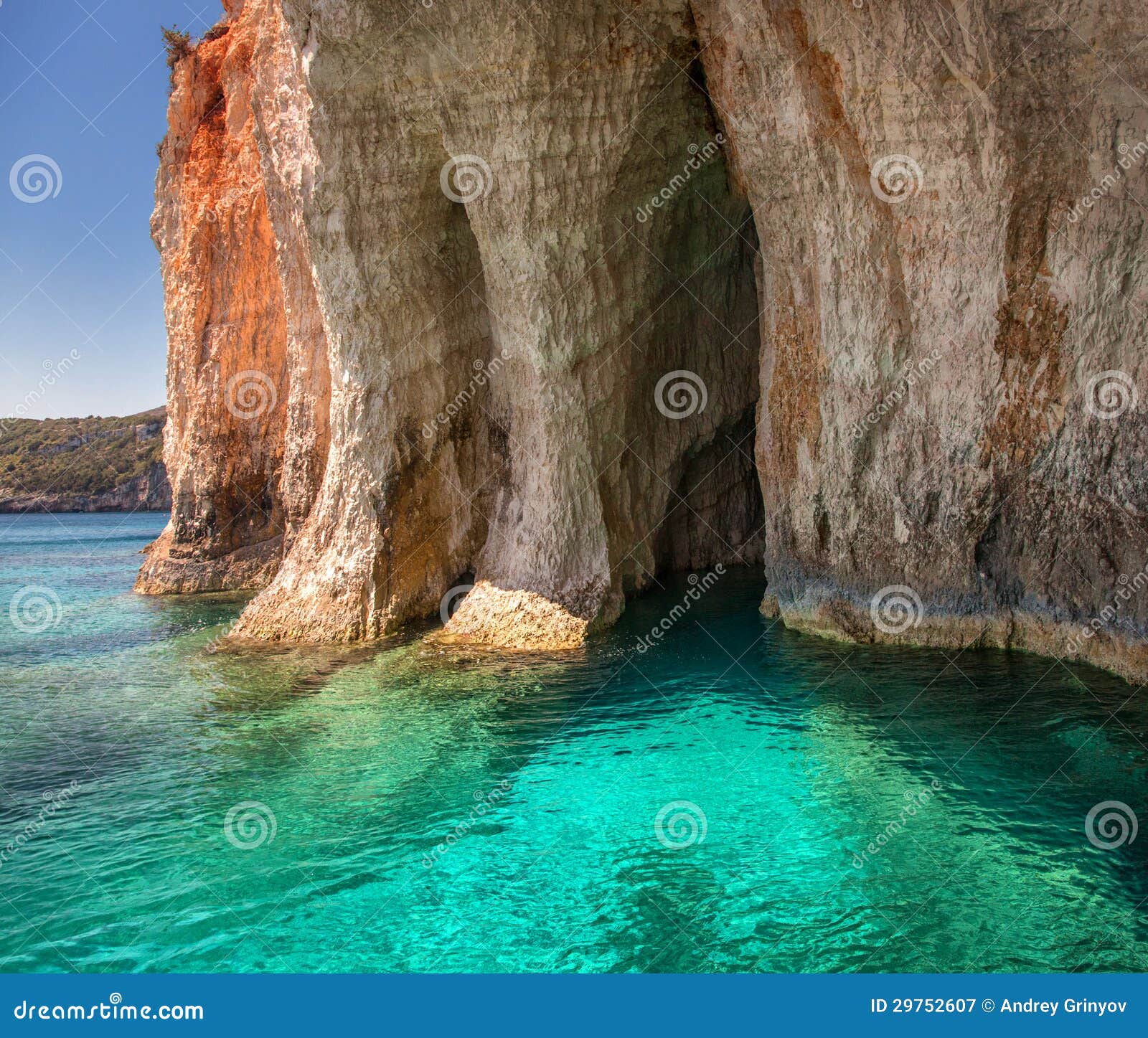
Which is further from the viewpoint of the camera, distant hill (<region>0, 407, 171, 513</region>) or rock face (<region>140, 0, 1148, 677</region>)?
distant hill (<region>0, 407, 171, 513</region>)

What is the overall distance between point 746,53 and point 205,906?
1146 cm

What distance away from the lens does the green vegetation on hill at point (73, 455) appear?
70.8 meters

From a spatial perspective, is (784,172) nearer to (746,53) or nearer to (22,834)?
(746,53)

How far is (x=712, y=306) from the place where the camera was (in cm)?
1684

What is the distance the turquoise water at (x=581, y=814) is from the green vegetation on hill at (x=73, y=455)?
60919mm

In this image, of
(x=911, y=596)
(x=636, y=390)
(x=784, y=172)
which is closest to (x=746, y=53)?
(x=784, y=172)

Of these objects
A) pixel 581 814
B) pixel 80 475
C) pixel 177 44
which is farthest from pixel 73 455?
pixel 581 814

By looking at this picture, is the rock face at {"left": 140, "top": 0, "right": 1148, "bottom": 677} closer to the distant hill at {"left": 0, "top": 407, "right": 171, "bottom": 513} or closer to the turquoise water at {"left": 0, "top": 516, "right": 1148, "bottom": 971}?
the turquoise water at {"left": 0, "top": 516, "right": 1148, "bottom": 971}

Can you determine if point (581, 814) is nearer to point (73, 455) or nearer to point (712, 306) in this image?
point (712, 306)

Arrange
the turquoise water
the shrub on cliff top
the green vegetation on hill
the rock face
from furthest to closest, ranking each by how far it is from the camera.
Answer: the green vegetation on hill < the shrub on cliff top < the rock face < the turquoise water

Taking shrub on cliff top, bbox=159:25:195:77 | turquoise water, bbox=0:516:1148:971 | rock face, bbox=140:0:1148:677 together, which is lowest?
turquoise water, bbox=0:516:1148:971

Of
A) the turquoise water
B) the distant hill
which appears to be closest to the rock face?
the turquoise water

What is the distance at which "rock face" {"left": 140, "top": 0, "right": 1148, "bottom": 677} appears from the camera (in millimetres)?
10109

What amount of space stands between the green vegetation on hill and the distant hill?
2.2 inches
